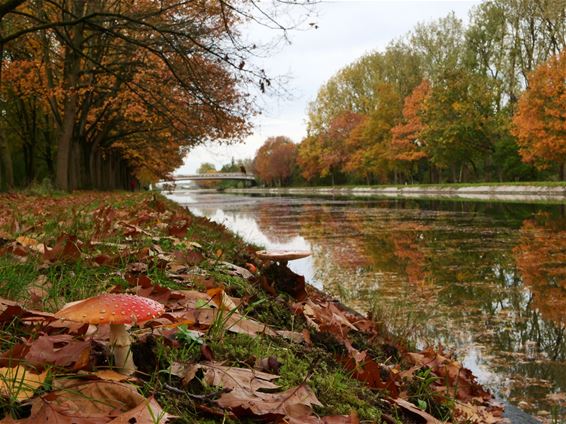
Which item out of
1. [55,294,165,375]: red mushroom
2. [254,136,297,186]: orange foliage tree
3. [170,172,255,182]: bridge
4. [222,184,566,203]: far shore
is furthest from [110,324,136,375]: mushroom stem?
[170,172,255,182]: bridge

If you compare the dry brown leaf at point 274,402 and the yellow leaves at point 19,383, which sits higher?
the yellow leaves at point 19,383

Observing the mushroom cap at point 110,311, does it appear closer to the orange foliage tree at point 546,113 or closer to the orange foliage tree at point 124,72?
the orange foliage tree at point 124,72

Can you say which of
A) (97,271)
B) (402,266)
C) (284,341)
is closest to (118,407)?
(284,341)

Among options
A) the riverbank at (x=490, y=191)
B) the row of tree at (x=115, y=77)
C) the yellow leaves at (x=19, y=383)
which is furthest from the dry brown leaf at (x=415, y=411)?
the riverbank at (x=490, y=191)

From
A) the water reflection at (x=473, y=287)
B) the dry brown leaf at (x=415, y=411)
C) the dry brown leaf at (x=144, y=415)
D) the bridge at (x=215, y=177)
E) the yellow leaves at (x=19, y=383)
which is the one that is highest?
the bridge at (x=215, y=177)

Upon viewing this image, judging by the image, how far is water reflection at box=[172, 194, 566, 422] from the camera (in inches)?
163

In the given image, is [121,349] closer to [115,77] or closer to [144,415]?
[144,415]

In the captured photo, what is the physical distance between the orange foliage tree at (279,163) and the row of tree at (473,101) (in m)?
35.0

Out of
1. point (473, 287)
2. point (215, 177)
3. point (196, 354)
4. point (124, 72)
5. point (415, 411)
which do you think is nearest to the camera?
point (196, 354)

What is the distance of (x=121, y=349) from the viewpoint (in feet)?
5.80

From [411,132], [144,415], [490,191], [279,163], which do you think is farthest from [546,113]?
[279,163]

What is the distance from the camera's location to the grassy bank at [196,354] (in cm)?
163

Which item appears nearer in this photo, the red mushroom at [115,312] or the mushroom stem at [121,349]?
the red mushroom at [115,312]

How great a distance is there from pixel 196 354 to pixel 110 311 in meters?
0.60
